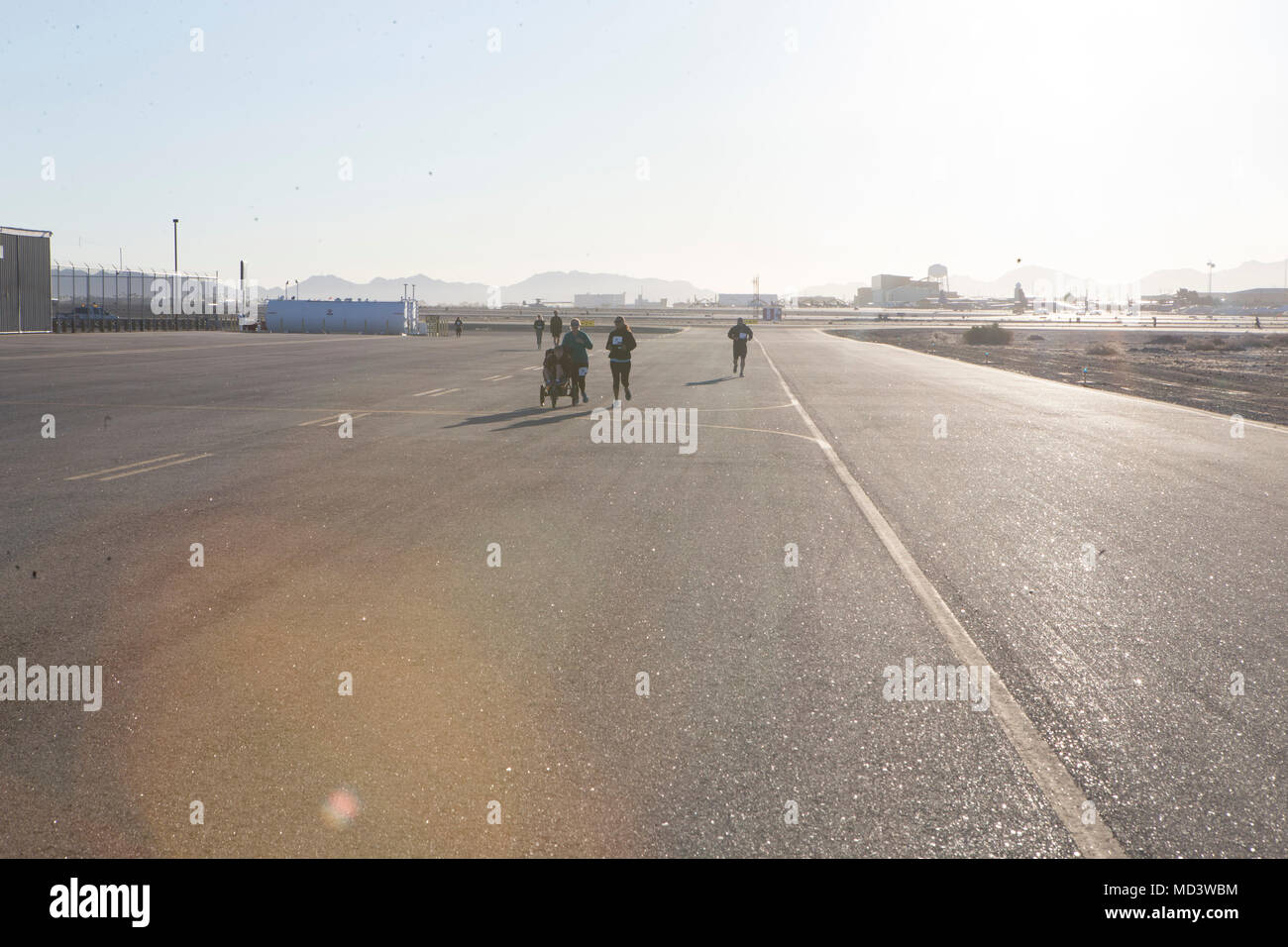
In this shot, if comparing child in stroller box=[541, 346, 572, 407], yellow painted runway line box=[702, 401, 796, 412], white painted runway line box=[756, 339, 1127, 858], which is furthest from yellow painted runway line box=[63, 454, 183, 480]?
yellow painted runway line box=[702, 401, 796, 412]

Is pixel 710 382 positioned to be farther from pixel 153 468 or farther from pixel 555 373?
pixel 153 468

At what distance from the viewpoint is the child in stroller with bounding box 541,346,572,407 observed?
21234 mm

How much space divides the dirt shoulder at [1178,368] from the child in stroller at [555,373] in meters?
13.4

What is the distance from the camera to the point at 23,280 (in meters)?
59.7

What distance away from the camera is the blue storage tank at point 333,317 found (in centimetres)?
8131

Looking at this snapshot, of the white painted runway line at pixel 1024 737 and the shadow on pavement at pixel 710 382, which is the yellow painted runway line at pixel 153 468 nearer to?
the white painted runway line at pixel 1024 737

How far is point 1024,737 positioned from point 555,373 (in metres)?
17.2

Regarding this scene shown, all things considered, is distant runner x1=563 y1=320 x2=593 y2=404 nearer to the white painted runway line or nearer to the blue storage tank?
the white painted runway line

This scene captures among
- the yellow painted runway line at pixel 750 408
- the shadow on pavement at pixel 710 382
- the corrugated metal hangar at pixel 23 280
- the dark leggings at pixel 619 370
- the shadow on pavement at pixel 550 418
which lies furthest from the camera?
the corrugated metal hangar at pixel 23 280

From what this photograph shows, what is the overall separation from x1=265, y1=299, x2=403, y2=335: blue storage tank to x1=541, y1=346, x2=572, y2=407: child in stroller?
61.5m

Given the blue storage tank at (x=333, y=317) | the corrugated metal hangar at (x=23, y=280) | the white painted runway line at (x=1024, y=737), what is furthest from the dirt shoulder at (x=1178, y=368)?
the corrugated metal hangar at (x=23, y=280)
